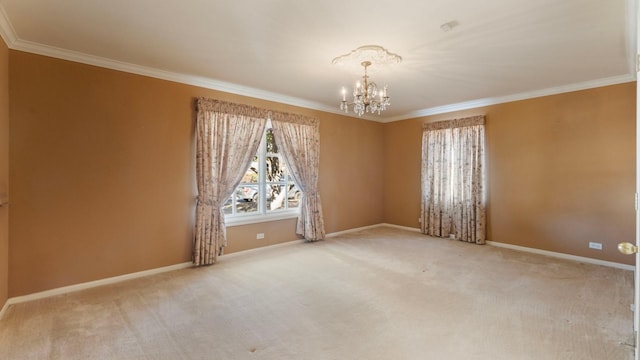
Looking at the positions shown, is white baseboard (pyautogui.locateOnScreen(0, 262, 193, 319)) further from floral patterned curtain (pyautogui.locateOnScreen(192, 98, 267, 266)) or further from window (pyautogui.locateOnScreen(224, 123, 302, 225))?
window (pyautogui.locateOnScreen(224, 123, 302, 225))

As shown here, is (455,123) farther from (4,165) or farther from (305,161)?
(4,165)

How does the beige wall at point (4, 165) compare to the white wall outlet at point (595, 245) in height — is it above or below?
above

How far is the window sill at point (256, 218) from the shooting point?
4512 millimetres

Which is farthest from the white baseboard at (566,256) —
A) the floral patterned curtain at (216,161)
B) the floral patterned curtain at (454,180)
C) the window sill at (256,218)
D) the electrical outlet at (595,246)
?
the floral patterned curtain at (216,161)

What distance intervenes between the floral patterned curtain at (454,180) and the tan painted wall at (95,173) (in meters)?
3.77

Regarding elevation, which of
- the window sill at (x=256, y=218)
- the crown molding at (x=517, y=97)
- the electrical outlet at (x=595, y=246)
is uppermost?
the crown molding at (x=517, y=97)

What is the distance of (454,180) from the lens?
220 inches

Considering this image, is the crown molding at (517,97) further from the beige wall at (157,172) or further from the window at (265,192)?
the window at (265,192)

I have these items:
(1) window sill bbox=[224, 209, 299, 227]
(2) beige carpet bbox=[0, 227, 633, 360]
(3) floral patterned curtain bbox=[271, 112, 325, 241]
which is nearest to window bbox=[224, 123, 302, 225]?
(1) window sill bbox=[224, 209, 299, 227]

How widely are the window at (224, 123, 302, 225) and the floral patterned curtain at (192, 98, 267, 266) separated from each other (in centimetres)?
29

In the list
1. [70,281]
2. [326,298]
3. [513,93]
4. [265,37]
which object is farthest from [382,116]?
[70,281]

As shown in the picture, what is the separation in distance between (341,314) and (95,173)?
10.2 feet

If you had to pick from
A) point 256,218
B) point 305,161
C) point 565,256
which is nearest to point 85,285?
point 256,218

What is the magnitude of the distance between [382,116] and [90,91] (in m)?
5.17
